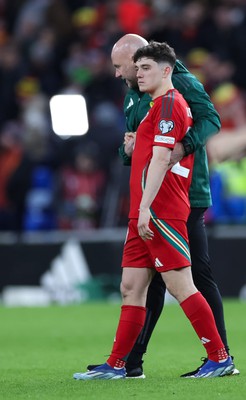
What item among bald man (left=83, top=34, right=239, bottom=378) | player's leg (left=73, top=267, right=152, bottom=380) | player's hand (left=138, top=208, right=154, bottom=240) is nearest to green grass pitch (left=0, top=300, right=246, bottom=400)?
player's leg (left=73, top=267, right=152, bottom=380)

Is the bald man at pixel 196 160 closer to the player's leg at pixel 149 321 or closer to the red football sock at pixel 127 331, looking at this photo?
the player's leg at pixel 149 321

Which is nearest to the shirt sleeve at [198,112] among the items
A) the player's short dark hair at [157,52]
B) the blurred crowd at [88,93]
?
the player's short dark hair at [157,52]

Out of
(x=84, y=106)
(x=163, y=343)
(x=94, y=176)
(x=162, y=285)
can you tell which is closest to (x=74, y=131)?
(x=84, y=106)

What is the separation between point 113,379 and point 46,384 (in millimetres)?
416

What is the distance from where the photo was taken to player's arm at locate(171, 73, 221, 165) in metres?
7.25

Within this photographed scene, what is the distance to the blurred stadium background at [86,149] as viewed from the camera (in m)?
15.1

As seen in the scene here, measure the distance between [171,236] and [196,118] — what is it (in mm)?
787

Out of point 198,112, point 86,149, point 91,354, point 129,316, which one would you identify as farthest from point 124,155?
point 86,149

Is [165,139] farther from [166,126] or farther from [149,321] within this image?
[149,321]

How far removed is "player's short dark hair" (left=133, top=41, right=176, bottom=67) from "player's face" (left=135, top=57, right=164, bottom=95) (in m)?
0.03

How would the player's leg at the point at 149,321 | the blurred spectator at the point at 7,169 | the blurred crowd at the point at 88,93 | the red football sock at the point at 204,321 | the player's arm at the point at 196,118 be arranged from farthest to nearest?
the blurred spectator at the point at 7,169 → the blurred crowd at the point at 88,93 → the player's leg at the point at 149,321 → the player's arm at the point at 196,118 → the red football sock at the point at 204,321

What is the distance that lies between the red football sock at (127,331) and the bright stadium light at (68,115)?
980cm

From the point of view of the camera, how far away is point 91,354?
934 centimetres

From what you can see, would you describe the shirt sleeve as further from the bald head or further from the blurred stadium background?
the blurred stadium background
